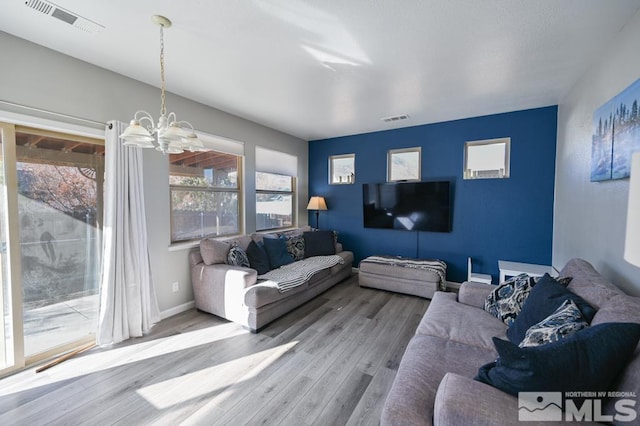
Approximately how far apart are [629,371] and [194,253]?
3.58 m

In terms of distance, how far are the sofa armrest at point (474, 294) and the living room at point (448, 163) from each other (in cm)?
83

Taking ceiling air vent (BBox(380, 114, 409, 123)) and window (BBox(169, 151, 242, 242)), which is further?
ceiling air vent (BBox(380, 114, 409, 123))

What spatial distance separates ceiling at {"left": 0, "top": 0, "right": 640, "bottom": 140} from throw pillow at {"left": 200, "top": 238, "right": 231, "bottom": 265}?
1624 millimetres

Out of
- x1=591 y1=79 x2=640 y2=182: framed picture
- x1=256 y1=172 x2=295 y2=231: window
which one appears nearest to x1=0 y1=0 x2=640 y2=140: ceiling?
x1=591 y1=79 x2=640 y2=182: framed picture

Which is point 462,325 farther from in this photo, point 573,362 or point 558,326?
point 573,362

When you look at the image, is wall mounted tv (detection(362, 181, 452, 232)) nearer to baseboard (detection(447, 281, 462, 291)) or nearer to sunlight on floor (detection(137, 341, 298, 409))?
baseboard (detection(447, 281, 462, 291))

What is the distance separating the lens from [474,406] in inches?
38.0

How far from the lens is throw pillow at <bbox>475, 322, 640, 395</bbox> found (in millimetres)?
960

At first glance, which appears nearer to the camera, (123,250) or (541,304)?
(541,304)

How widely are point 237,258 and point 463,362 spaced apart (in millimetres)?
2543

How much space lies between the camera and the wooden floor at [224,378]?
1680mm

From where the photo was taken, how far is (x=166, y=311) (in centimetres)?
304

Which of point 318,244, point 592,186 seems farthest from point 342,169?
point 592,186

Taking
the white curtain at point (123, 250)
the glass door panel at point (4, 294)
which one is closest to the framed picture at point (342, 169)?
the white curtain at point (123, 250)
